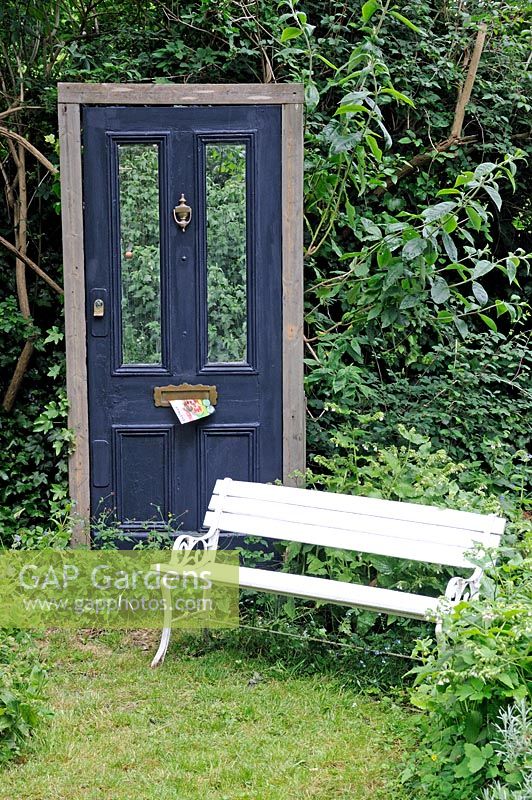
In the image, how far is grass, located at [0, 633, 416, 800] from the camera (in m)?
3.23

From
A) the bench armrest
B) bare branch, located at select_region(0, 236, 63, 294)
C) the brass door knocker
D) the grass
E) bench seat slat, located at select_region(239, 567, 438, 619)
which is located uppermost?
the brass door knocker

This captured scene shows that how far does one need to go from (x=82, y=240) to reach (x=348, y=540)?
2181 mm

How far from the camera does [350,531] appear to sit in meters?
4.29

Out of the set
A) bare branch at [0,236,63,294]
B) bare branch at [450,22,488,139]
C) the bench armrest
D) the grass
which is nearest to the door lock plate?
bare branch at [0,236,63,294]

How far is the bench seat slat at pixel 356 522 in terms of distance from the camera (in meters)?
4.04

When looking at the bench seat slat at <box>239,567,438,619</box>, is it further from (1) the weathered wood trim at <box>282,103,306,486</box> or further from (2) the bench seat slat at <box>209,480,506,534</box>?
(1) the weathered wood trim at <box>282,103,306,486</box>

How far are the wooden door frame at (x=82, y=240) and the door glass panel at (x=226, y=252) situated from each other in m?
0.23

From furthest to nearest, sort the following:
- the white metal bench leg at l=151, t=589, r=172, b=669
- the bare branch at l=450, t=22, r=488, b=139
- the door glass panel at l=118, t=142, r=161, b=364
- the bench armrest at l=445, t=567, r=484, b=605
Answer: the bare branch at l=450, t=22, r=488, b=139 → the door glass panel at l=118, t=142, r=161, b=364 → the white metal bench leg at l=151, t=589, r=172, b=669 → the bench armrest at l=445, t=567, r=484, b=605

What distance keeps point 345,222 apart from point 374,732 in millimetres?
3399

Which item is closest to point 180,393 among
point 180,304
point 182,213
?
point 180,304

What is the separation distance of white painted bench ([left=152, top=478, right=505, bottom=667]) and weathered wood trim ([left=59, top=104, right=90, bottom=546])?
2.74 feet

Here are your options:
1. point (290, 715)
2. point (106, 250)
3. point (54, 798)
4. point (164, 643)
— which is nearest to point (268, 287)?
point (106, 250)

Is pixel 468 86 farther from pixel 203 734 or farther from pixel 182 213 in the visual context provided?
pixel 203 734

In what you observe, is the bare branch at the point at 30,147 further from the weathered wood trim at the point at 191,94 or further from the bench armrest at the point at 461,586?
the bench armrest at the point at 461,586
